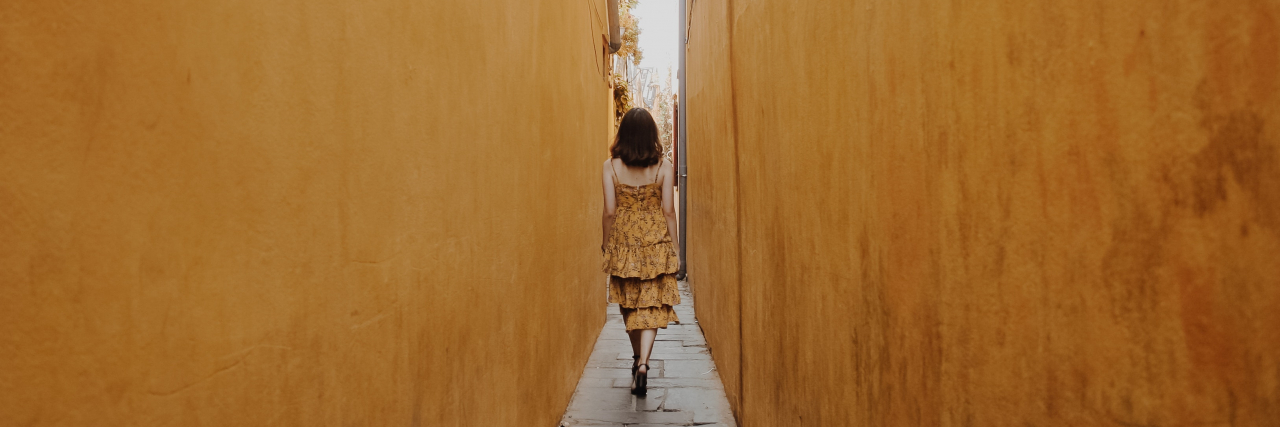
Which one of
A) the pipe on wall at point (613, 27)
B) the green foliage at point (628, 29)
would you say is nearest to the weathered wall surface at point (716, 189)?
the pipe on wall at point (613, 27)

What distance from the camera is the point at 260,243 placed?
107cm

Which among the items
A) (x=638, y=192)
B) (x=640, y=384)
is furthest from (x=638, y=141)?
(x=640, y=384)

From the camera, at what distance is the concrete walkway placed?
3832 mm

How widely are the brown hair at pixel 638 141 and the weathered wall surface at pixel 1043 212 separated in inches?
82.0

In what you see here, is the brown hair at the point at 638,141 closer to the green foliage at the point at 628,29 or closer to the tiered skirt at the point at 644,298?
the tiered skirt at the point at 644,298

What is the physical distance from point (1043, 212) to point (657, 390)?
139 inches

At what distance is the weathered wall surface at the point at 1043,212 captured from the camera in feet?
2.50

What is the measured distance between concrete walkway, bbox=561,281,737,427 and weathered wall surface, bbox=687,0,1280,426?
1.72 metres

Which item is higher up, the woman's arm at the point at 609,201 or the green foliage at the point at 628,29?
the green foliage at the point at 628,29

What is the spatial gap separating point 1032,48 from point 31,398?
128cm

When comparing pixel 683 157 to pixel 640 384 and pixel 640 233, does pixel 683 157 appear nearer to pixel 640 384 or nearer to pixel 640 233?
pixel 640 233

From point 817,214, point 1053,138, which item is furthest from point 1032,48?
point 817,214

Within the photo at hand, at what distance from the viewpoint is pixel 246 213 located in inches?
40.8

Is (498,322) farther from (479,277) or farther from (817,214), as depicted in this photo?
(817,214)
